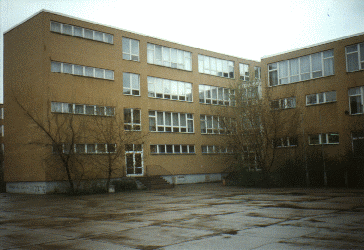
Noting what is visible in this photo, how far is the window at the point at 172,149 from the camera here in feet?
115

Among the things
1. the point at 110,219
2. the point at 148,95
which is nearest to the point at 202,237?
the point at 110,219

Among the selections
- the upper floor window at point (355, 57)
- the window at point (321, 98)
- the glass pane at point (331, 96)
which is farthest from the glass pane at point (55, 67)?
the upper floor window at point (355, 57)

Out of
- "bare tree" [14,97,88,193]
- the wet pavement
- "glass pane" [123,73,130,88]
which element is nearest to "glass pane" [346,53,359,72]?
"glass pane" [123,73,130,88]

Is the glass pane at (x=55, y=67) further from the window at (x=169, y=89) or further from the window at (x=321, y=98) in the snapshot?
the window at (x=321, y=98)

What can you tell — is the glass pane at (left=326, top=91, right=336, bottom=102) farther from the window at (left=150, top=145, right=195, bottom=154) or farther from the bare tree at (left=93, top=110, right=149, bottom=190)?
the bare tree at (left=93, top=110, right=149, bottom=190)

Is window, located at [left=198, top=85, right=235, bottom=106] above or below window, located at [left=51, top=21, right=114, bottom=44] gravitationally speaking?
below

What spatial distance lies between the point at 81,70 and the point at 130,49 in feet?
18.1

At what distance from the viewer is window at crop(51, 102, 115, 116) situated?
2881cm

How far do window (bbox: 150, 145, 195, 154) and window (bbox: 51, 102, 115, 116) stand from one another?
617 cm

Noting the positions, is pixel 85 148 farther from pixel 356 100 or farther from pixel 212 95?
pixel 356 100

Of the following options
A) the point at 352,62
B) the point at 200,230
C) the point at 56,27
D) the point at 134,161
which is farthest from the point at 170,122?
the point at 200,230

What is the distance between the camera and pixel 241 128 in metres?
29.0

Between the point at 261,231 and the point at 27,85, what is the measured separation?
26043mm

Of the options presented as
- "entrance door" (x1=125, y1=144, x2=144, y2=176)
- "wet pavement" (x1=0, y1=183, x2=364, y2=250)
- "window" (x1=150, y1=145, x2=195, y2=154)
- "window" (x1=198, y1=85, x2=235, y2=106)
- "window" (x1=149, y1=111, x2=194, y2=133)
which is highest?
"window" (x1=198, y1=85, x2=235, y2=106)
